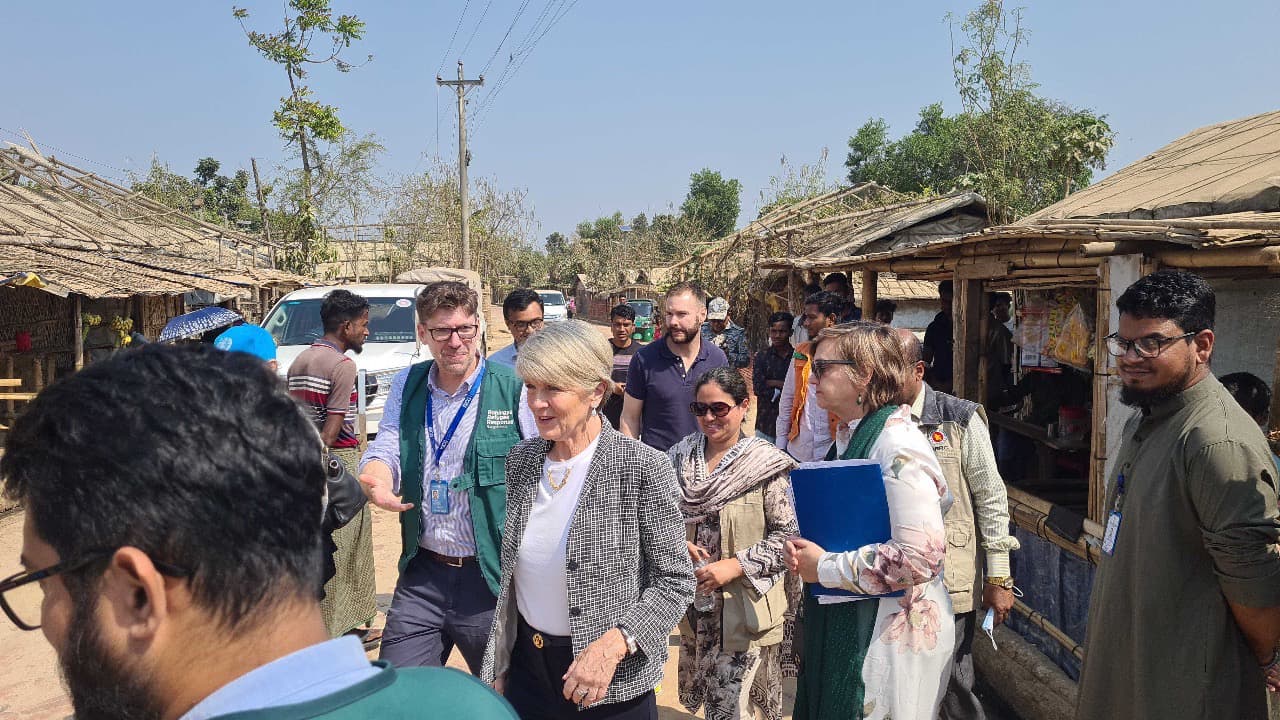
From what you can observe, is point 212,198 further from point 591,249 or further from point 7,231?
point 7,231

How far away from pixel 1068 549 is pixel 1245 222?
1.79m

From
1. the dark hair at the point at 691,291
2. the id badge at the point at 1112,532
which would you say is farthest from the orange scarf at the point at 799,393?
the id badge at the point at 1112,532

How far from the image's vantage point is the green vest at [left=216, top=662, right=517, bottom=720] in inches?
36.1

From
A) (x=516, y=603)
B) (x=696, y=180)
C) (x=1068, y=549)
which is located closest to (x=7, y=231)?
(x=516, y=603)

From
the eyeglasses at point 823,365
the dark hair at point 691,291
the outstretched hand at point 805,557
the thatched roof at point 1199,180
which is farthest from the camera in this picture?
the dark hair at point 691,291

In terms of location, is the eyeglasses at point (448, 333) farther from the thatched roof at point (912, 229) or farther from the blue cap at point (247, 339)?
the thatched roof at point (912, 229)

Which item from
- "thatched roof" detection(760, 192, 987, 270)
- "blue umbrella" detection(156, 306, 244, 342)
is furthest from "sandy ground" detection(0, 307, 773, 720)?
"thatched roof" detection(760, 192, 987, 270)

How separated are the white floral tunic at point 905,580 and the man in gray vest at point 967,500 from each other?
55cm

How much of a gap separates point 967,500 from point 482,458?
1.83m

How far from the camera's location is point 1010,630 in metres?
5.04

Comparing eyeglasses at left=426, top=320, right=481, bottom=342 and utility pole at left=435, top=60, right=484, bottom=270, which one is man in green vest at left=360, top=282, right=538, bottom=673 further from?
utility pole at left=435, top=60, right=484, bottom=270

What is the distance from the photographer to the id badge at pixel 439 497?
3.12 meters

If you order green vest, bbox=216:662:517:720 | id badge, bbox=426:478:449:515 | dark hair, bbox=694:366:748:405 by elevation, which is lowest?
id badge, bbox=426:478:449:515

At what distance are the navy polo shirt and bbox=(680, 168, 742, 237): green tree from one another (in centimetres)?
5107
